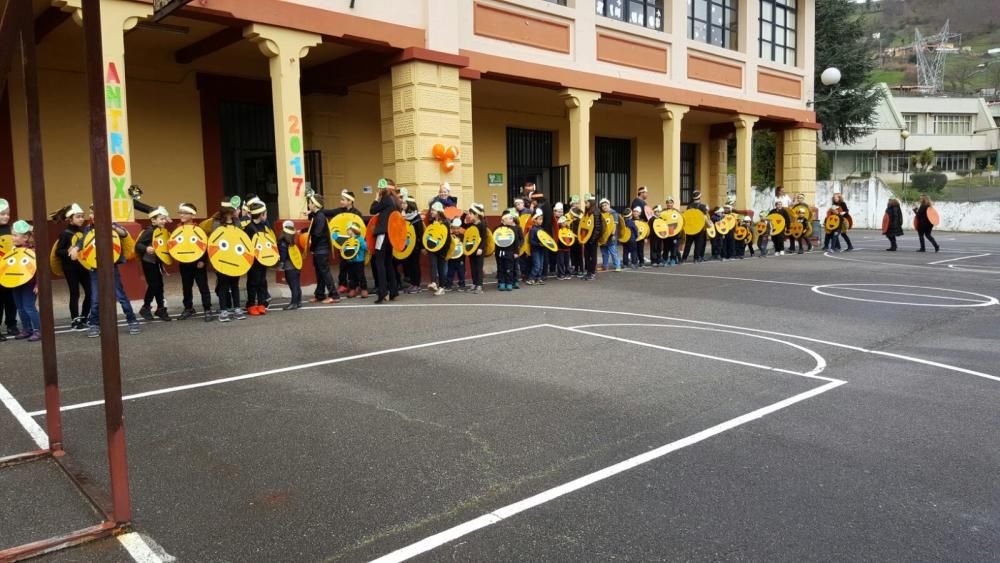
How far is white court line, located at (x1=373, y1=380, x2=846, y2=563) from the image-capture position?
3.38 meters

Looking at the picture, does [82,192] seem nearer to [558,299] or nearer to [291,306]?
[291,306]

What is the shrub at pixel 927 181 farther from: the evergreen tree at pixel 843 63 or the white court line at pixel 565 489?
the white court line at pixel 565 489

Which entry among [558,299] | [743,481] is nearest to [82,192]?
[558,299]

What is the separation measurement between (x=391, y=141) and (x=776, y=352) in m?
9.81

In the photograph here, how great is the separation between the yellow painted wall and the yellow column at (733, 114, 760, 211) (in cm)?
1252

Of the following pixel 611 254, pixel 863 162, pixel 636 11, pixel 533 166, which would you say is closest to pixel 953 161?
pixel 863 162

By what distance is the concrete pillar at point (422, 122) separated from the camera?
47.0ft

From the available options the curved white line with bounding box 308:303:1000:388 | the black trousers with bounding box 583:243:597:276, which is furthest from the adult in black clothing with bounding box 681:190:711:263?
the curved white line with bounding box 308:303:1000:388

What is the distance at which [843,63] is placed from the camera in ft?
125

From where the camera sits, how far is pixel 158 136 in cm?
1508

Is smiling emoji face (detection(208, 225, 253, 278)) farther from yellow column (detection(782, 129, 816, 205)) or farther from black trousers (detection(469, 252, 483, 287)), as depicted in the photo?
yellow column (detection(782, 129, 816, 205))

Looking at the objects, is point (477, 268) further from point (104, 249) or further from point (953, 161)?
point (953, 161)

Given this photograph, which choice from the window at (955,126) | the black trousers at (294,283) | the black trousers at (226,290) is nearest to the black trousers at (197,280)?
the black trousers at (226,290)

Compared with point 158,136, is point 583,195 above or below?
below
